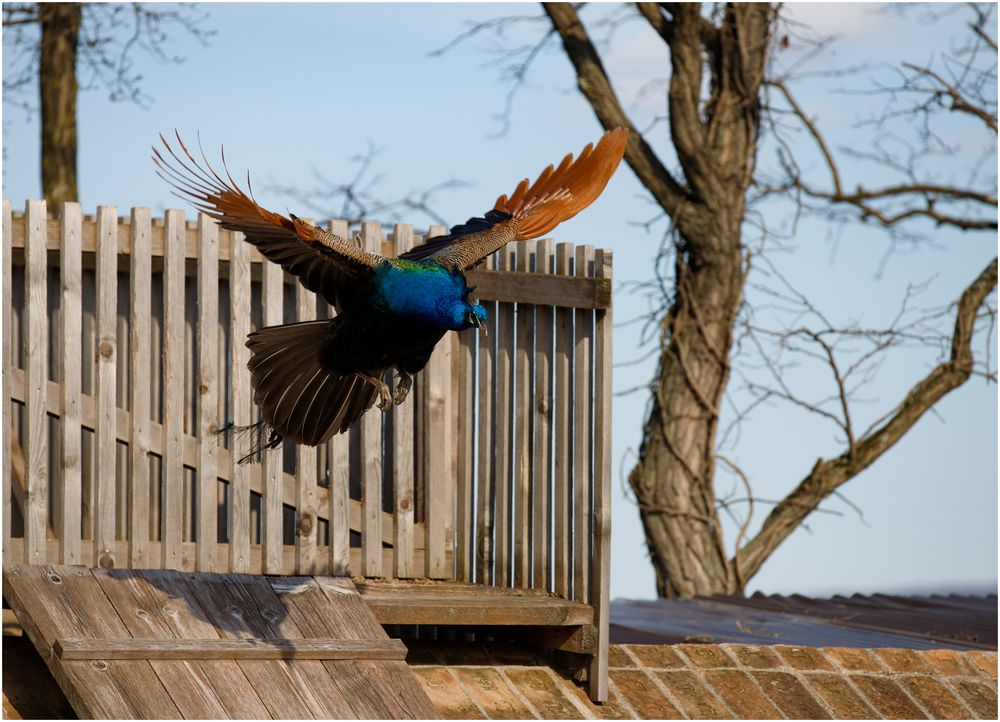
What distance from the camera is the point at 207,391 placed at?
6.10m

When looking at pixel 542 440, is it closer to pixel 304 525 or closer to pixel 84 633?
pixel 304 525

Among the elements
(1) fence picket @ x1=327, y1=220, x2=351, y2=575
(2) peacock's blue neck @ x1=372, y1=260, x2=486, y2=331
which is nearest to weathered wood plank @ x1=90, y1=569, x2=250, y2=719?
(1) fence picket @ x1=327, y1=220, x2=351, y2=575

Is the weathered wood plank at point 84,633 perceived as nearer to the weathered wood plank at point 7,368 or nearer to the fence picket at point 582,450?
the weathered wood plank at point 7,368

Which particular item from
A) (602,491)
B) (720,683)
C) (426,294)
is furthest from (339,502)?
(720,683)

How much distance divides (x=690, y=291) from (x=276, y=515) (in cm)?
652

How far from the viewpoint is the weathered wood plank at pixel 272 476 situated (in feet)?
20.3

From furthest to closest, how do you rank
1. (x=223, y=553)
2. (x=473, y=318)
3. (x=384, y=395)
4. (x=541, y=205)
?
(x=223, y=553), (x=541, y=205), (x=384, y=395), (x=473, y=318)

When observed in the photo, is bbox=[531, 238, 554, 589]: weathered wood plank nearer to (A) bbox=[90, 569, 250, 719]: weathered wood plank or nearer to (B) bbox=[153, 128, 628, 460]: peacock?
(B) bbox=[153, 128, 628, 460]: peacock

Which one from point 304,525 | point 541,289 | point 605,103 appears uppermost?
point 605,103

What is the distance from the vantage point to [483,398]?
655cm

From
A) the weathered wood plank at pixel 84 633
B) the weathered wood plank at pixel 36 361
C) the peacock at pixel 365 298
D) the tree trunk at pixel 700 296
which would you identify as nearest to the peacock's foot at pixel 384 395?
the peacock at pixel 365 298

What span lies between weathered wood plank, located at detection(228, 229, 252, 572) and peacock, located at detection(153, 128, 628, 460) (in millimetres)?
228

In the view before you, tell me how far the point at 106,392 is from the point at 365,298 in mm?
1383

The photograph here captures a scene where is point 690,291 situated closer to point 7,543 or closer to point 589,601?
point 589,601
